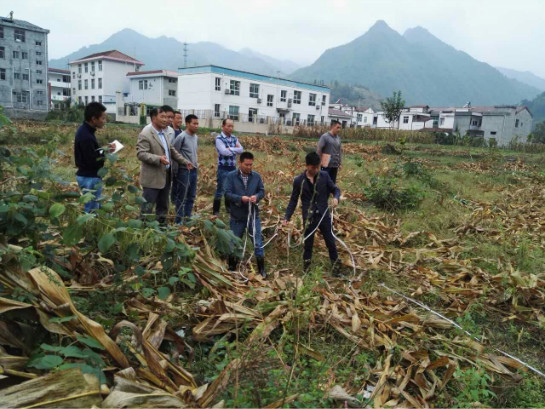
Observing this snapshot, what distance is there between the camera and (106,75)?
2164 inches

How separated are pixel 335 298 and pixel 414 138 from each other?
33766 millimetres

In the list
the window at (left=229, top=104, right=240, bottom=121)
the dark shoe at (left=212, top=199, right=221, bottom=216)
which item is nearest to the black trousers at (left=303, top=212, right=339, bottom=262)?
the dark shoe at (left=212, top=199, right=221, bottom=216)

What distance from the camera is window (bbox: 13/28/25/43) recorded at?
46.1m

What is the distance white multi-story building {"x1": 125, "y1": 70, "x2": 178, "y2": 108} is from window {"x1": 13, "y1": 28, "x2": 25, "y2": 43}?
12.5 metres

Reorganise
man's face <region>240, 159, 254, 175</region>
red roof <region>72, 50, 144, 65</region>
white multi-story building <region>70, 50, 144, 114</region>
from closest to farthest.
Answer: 1. man's face <region>240, 159, 254, 175</region>
2. red roof <region>72, 50, 144, 65</region>
3. white multi-story building <region>70, 50, 144, 114</region>

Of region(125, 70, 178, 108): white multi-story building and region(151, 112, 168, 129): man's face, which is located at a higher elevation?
region(125, 70, 178, 108): white multi-story building

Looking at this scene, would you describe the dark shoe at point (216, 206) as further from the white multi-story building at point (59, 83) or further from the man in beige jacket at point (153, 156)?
the white multi-story building at point (59, 83)

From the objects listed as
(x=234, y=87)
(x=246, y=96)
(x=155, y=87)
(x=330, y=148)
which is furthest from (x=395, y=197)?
(x=155, y=87)

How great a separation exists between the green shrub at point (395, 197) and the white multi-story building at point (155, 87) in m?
42.9

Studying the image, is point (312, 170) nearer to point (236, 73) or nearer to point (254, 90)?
point (236, 73)

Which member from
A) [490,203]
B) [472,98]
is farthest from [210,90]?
[472,98]

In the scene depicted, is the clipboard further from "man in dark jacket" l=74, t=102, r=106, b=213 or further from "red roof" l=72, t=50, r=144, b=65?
"red roof" l=72, t=50, r=144, b=65

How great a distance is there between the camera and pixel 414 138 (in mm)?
34781

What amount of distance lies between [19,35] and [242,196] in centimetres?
5474
